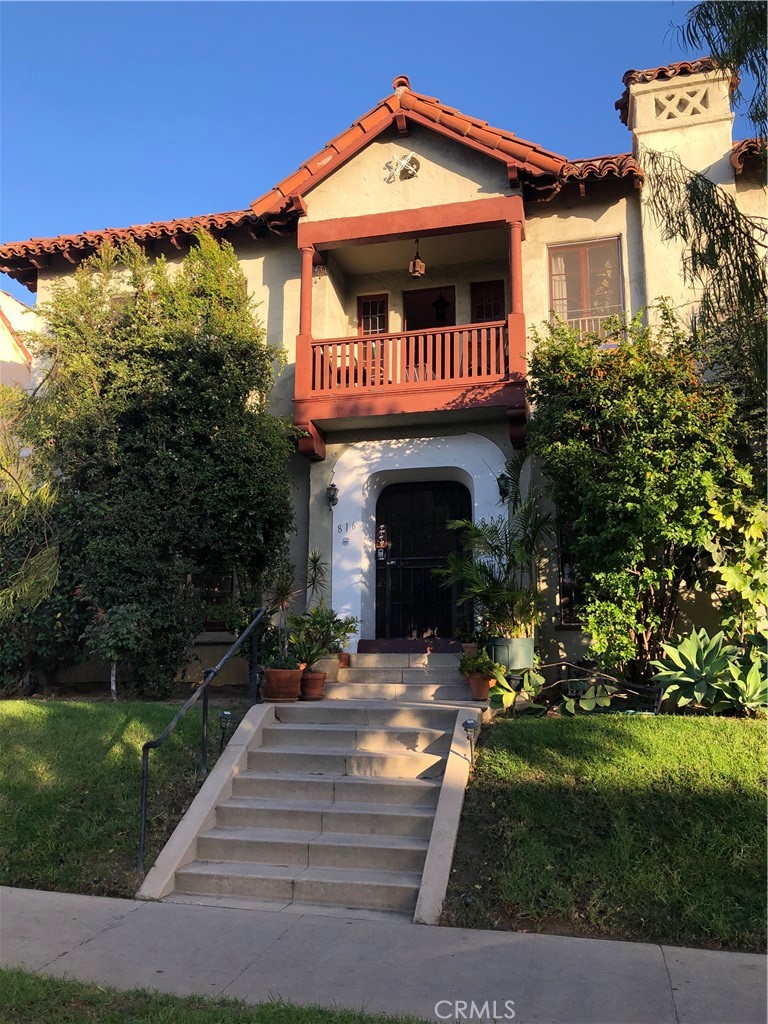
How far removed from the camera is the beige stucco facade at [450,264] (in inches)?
423

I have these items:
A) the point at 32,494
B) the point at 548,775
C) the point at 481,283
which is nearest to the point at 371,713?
the point at 548,775

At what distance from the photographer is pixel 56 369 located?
1065 cm

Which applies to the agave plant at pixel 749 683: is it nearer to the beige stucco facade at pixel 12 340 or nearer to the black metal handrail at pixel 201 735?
the black metal handrail at pixel 201 735

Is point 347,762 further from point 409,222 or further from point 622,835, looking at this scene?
point 409,222

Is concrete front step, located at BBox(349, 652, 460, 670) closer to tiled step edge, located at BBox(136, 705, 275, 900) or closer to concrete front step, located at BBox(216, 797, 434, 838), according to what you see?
tiled step edge, located at BBox(136, 705, 275, 900)

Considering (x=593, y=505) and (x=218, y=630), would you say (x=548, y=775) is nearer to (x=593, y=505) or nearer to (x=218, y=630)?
(x=593, y=505)

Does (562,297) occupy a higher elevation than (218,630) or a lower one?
higher

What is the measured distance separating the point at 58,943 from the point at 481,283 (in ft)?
34.5

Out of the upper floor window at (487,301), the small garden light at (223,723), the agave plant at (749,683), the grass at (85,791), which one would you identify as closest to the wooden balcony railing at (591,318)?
the upper floor window at (487,301)

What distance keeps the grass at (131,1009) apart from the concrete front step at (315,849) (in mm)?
2005

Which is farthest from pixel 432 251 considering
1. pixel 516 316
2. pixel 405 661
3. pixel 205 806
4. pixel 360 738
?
pixel 205 806

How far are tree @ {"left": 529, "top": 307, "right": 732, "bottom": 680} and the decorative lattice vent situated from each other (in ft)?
13.4

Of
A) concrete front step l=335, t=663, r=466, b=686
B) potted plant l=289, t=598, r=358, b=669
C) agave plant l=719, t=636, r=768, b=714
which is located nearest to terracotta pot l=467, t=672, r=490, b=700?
concrete front step l=335, t=663, r=466, b=686

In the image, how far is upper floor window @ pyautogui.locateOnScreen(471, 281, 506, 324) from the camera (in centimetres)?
1211
